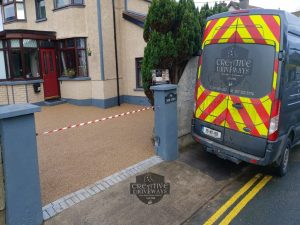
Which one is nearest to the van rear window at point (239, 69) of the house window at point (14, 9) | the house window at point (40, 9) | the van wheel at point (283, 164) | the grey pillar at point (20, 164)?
the van wheel at point (283, 164)

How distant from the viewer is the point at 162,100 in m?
5.51

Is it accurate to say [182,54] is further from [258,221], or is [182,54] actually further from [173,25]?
[258,221]

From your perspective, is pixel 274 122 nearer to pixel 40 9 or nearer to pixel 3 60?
pixel 3 60

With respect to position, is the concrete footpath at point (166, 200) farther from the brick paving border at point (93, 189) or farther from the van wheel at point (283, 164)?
the van wheel at point (283, 164)

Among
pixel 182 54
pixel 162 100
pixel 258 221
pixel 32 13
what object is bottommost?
pixel 258 221

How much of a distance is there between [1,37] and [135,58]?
616 cm

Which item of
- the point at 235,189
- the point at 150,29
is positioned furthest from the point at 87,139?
the point at 235,189

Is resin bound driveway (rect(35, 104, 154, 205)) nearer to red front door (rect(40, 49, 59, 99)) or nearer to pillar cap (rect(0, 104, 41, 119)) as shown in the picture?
pillar cap (rect(0, 104, 41, 119))

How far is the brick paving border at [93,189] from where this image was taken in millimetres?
4039

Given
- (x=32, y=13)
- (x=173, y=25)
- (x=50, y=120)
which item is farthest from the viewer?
(x=32, y=13)

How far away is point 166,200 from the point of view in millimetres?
4387

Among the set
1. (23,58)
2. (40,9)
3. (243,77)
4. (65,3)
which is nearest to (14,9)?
(40,9)
